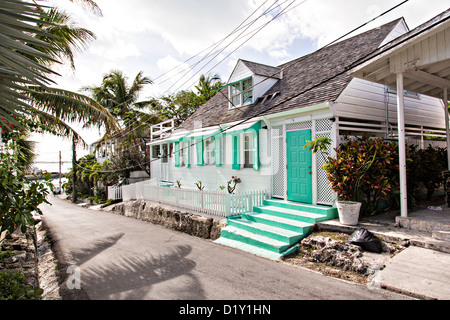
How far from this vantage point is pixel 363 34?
10.7 metres

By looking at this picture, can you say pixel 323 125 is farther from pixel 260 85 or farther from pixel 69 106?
pixel 69 106

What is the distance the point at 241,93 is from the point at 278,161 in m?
4.34

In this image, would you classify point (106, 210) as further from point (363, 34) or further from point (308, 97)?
point (363, 34)

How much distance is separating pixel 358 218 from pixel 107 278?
593 centimetres

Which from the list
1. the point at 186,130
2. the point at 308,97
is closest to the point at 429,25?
the point at 308,97

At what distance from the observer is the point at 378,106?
9086 millimetres

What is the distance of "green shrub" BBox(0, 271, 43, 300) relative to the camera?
3920 millimetres

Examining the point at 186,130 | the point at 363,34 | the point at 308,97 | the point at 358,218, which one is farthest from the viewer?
the point at 186,130

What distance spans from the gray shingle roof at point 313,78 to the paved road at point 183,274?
4.56 meters

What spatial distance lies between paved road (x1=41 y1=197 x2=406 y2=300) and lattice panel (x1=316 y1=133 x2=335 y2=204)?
2786 millimetres

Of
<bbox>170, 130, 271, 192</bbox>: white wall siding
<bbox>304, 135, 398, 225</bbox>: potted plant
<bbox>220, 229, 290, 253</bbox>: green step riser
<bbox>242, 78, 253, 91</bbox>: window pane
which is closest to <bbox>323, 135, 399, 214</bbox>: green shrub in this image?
<bbox>304, 135, 398, 225</bbox>: potted plant

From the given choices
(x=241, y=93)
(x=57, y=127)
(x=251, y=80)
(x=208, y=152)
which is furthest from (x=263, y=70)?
(x=57, y=127)

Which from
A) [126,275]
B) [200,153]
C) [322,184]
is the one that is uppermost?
[200,153]
